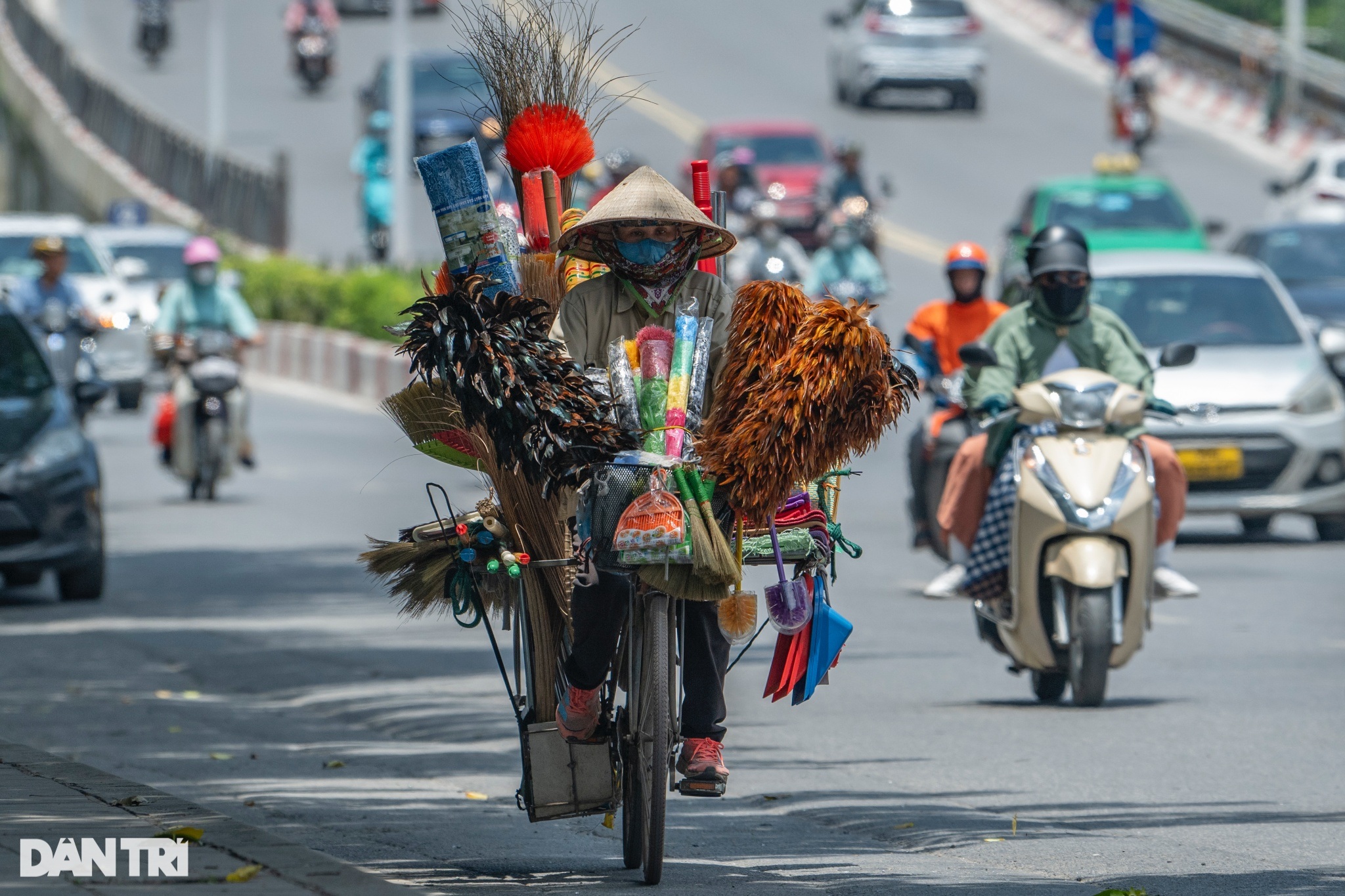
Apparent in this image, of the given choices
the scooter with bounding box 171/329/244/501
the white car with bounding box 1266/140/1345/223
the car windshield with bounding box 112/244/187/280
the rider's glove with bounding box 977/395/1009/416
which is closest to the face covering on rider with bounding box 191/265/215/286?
the scooter with bounding box 171/329/244/501

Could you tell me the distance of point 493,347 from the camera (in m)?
6.46

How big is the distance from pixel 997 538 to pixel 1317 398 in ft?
21.6

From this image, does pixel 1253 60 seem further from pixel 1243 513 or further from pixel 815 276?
pixel 1243 513

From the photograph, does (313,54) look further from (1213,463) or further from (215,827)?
(215,827)

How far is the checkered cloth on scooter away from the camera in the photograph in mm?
10242

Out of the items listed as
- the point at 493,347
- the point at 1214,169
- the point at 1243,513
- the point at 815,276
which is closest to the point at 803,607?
the point at 493,347

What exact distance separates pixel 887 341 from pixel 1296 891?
5.53ft

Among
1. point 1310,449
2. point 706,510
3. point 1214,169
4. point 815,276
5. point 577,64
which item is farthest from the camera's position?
point 1214,169

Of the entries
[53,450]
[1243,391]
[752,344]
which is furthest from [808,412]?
[1243,391]

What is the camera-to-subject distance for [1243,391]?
1602cm

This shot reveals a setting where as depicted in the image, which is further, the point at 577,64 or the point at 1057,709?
the point at 1057,709

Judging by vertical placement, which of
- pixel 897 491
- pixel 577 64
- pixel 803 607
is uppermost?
pixel 577 64

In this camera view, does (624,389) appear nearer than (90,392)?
Yes

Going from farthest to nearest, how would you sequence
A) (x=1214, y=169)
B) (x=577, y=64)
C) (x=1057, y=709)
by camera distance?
1. (x=1214, y=169)
2. (x=1057, y=709)
3. (x=577, y=64)
